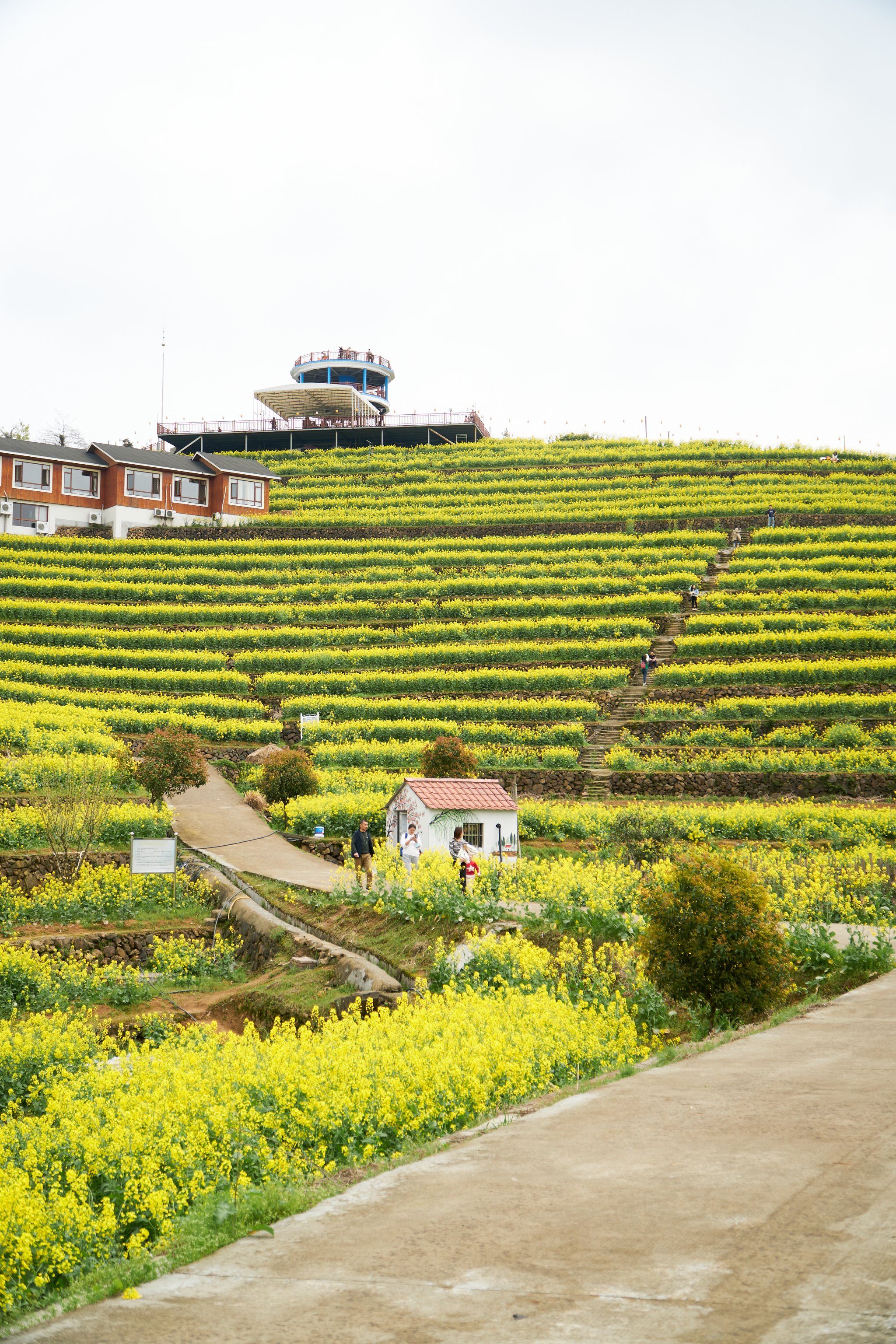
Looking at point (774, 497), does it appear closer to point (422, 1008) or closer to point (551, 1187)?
point (422, 1008)

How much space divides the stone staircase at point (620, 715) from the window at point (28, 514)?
128ft

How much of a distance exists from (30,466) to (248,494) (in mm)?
13613

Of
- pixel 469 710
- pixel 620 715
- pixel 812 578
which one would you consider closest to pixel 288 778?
pixel 469 710

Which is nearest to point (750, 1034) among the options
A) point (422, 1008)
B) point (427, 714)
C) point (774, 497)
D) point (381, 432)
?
point (422, 1008)

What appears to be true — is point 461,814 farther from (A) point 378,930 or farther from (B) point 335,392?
(B) point 335,392

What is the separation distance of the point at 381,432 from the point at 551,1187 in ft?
286

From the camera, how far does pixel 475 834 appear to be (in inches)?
862

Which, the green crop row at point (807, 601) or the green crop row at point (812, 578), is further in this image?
the green crop row at point (812, 578)

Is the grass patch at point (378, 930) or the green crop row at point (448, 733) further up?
the green crop row at point (448, 733)

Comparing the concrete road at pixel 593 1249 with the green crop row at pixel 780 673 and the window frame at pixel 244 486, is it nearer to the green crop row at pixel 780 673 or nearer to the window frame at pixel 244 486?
the green crop row at pixel 780 673

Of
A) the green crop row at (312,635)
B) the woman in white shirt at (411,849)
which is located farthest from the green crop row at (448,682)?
the woman in white shirt at (411,849)

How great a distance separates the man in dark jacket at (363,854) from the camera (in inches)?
804

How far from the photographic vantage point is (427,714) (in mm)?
38594

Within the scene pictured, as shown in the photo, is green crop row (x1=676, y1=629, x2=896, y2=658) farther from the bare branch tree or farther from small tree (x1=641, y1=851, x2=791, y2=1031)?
small tree (x1=641, y1=851, x2=791, y2=1031)
